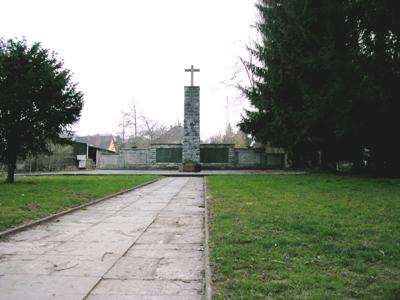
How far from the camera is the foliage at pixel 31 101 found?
59.4 feet

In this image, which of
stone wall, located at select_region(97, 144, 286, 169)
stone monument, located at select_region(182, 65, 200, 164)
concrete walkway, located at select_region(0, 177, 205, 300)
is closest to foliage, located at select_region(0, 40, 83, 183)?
concrete walkway, located at select_region(0, 177, 205, 300)

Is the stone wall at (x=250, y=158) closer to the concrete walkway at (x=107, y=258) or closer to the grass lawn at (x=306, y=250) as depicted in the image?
the grass lawn at (x=306, y=250)

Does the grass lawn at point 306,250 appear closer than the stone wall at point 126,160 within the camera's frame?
Yes

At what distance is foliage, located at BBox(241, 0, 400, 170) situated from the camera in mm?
17984

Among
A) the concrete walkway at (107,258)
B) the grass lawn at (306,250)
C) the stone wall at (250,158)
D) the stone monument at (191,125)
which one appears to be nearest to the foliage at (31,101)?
the concrete walkway at (107,258)

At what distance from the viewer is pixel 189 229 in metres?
7.73

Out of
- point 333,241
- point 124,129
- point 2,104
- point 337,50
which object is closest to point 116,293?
point 333,241

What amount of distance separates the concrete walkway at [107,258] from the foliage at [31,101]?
10.6 meters

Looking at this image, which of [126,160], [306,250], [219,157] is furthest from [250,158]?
[306,250]

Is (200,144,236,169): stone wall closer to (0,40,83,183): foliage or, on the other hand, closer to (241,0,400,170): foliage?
(241,0,400,170): foliage

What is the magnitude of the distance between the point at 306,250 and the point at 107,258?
2.64 m

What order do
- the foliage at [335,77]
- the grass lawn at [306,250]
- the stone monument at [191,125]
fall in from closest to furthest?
the grass lawn at [306,250], the foliage at [335,77], the stone monument at [191,125]

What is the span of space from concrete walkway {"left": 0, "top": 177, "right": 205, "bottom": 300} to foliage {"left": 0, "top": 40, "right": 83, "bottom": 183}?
10603 mm

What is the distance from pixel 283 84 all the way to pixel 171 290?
20.2 m
